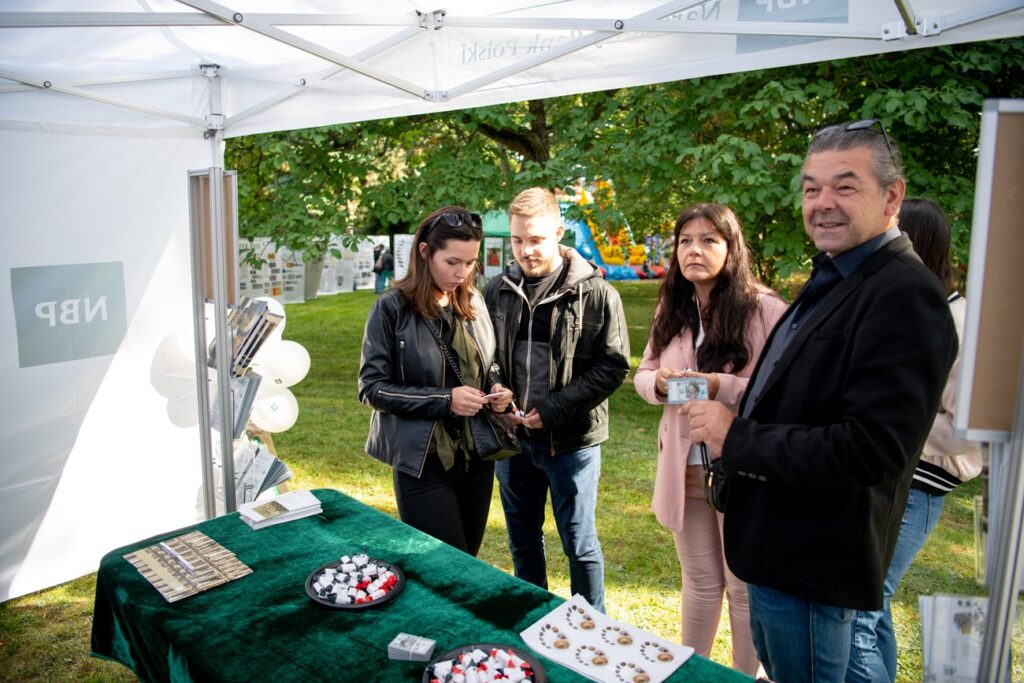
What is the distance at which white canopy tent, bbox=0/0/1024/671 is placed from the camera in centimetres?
238

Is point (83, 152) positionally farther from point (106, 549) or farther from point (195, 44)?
point (106, 549)

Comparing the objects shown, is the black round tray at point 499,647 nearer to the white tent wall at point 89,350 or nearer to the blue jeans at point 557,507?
the blue jeans at point 557,507

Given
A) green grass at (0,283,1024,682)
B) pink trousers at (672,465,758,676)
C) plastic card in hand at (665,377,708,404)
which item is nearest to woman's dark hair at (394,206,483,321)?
plastic card in hand at (665,377,708,404)

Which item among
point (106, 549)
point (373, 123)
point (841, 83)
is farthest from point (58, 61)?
point (841, 83)

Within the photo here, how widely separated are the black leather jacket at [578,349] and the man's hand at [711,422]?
925 millimetres

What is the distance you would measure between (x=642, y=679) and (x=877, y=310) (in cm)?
86

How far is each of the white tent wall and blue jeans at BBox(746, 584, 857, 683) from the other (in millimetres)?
3184

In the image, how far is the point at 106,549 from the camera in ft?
11.5

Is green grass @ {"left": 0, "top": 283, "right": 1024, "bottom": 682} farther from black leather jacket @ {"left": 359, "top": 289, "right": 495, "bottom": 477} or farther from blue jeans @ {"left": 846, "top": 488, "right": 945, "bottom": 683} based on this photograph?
black leather jacket @ {"left": 359, "top": 289, "right": 495, "bottom": 477}

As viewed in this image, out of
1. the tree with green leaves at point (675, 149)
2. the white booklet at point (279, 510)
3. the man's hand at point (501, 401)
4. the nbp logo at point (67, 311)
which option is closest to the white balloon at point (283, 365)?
the nbp logo at point (67, 311)

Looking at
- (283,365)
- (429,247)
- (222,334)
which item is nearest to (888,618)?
(429,247)

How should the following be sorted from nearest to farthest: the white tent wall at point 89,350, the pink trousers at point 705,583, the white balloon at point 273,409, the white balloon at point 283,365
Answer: the pink trousers at point 705,583 → the white tent wall at point 89,350 → the white balloon at point 273,409 → the white balloon at point 283,365

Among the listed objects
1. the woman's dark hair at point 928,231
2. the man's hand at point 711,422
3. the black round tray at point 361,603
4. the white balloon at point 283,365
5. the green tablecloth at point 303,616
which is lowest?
the green tablecloth at point 303,616

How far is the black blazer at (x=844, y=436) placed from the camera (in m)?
1.24
